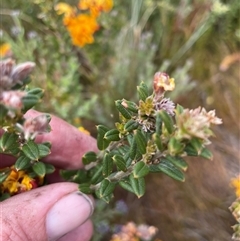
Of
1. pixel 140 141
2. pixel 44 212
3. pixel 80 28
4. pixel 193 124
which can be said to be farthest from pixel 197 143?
pixel 80 28

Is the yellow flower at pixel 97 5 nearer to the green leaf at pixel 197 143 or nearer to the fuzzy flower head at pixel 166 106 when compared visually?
the fuzzy flower head at pixel 166 106

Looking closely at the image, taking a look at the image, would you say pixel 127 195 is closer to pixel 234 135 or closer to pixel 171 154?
pixel 234 135

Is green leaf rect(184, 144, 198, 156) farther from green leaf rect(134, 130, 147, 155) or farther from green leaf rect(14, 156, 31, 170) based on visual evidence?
green leaf rect(14, 156, 31, 170)

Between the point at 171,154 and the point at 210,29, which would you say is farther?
the point at 210,29

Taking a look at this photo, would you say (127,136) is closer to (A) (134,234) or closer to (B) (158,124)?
(B) (158,124)

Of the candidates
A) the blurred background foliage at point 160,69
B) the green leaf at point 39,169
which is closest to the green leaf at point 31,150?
the green leaf at point 39,169

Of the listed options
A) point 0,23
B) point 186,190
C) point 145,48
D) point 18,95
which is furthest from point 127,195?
point 18,95

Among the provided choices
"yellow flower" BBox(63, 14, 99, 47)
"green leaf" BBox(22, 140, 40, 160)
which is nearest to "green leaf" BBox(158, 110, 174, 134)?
"green leaf" BBox(22, 140, 40, 160)
